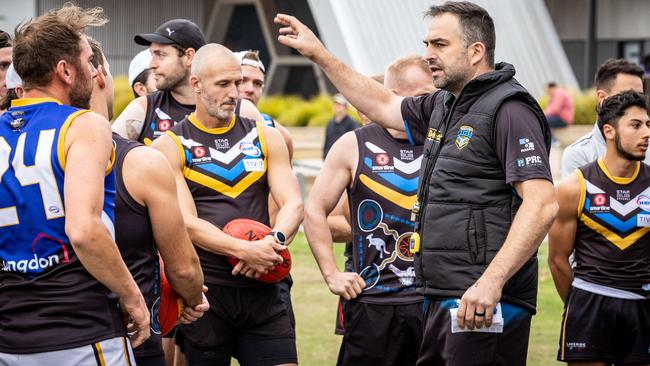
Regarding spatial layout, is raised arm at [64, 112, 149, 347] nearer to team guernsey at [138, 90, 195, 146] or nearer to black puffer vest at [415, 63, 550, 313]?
black puffer vest at [415, 63, 550, 313]

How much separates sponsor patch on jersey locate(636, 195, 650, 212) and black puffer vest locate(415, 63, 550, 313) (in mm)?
1779

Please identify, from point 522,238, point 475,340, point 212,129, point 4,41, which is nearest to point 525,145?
point 522,238

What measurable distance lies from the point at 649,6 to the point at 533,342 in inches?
1035

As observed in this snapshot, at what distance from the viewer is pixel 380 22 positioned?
2959 cm

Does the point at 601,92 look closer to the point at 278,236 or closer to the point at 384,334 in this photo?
the point at 384,334

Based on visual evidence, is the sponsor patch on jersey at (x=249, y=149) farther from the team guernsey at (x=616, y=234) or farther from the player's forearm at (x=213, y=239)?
the team guernsey at (x=616, y=234)

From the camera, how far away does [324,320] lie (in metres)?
11.1

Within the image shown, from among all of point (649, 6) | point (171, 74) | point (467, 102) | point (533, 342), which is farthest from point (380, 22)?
point (467, 102)

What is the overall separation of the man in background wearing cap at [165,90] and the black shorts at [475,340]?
106 inches

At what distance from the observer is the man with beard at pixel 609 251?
6695mm

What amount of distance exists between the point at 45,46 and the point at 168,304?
145cm

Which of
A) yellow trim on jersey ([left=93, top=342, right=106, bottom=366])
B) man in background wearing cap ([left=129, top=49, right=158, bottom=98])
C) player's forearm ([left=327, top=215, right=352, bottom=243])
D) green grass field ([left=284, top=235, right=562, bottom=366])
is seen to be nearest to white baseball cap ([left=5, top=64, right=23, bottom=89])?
yellow trim on jersey ([left=93, top=342, right=106, bottom=366])

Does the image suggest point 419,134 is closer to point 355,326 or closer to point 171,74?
point 355,326

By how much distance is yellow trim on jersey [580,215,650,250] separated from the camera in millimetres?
6727
